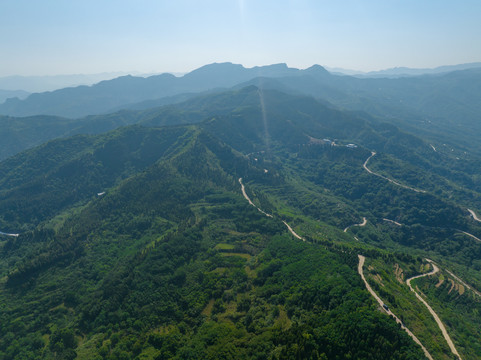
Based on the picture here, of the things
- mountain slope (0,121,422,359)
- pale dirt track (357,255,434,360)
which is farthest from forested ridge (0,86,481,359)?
pale dirt track (357,255,434,360)

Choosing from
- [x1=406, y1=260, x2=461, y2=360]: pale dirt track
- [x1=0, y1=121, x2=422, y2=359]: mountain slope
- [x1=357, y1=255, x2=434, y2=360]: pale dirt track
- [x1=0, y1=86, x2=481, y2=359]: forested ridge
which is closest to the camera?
[x1=357, y1=255, x2=434, y2=360]: pale dirt track

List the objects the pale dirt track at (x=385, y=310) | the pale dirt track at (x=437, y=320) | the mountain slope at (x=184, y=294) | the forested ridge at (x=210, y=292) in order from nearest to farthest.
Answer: the pale dirt track at (x=385, y=310) → the mountain slope at (x=184, y=294) → the forested ridge at (x=210, y=292) → the pale dirt track at (x=437, y=320)

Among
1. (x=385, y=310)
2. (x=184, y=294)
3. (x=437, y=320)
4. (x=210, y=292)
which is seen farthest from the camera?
(x=184, y=294)

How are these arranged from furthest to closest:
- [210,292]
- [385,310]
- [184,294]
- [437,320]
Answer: [184,294]
[210,292]
[437,320]
[385,310]

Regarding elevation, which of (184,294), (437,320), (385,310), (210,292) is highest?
(385,310)

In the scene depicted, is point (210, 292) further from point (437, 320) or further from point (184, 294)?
point (437, 320)

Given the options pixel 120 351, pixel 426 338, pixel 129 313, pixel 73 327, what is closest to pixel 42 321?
pixel 73 327

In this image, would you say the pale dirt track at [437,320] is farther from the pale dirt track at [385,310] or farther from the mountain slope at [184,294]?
the mountain slope at [184,294]

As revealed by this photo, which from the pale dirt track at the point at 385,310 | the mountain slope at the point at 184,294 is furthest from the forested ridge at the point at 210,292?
the pale dirt track at the point at 385,310

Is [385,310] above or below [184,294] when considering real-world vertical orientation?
above

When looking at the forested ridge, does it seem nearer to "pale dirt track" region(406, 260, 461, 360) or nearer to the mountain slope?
the mountain slope

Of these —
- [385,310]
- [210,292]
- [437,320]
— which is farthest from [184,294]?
[437,320]

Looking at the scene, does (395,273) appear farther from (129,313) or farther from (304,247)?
(129,313)
